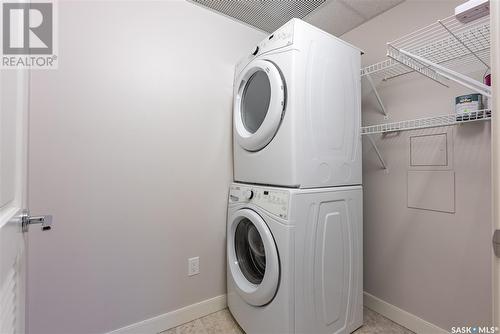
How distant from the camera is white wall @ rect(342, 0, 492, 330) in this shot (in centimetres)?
124

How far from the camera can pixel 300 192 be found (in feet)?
3.88

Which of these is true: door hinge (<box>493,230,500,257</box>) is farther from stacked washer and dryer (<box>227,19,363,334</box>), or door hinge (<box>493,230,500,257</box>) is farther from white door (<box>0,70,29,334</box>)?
→ white door (<box>0,70,29,334</box>)

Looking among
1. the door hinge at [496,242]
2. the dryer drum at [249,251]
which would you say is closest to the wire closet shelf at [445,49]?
the door hinge at [496,242]

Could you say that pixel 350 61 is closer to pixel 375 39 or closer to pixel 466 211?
pixel 375 39

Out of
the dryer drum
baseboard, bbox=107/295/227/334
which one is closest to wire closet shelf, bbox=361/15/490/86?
the dryer drum

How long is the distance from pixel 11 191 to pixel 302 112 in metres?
1.20

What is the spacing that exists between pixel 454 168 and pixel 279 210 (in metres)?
1.07

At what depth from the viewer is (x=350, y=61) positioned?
4.83 ft

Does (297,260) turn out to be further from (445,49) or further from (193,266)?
(445,49)

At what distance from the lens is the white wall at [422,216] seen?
48.9 inches

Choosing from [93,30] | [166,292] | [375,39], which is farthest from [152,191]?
[375,39]

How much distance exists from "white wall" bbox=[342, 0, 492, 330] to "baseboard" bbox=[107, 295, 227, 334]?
1174 millimetres

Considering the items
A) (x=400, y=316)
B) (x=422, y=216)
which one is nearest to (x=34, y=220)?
(x=422, y=216)

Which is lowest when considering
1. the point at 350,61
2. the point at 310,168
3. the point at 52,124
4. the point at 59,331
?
the point at 59,331
